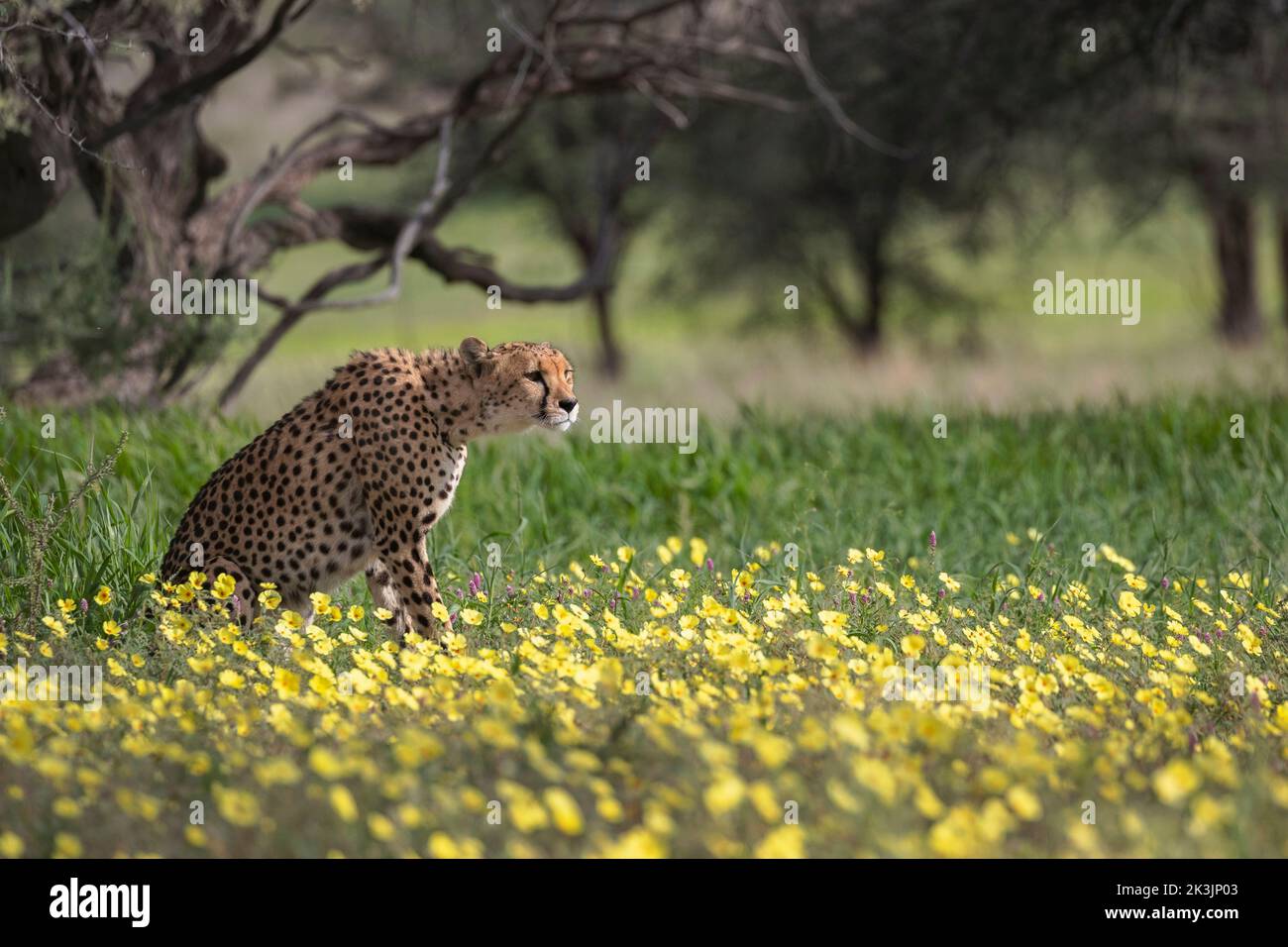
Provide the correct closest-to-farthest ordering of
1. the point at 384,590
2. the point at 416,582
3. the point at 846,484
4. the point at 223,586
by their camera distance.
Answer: the point at 223,586 < the point at 416,582 < the point at 384,590 < the point at 846,484

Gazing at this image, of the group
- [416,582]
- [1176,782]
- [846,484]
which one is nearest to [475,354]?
[416,582]

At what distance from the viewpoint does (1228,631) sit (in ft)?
21.0

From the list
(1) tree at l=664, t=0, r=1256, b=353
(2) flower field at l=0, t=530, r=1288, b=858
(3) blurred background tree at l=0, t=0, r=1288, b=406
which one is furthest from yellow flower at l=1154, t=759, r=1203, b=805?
(1) tree at l=664, t=0, r=1256, b=353

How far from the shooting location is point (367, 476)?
5.81 meters

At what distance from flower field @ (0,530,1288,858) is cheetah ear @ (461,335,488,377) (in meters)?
1.00

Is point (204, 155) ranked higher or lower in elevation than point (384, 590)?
higher

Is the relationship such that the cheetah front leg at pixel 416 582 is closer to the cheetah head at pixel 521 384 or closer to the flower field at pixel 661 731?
the flower field at pixel 661 731

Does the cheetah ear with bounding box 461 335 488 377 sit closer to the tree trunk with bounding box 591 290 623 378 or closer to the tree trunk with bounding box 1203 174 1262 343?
the tree trunk with bounding box 591 290 623 378

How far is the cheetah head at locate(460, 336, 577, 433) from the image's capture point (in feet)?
19.1

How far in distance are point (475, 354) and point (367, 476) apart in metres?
0.65

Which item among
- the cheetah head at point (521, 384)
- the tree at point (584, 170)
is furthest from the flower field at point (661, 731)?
the tree at point (584, 170)

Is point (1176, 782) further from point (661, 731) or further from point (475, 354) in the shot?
point (475, 354)
